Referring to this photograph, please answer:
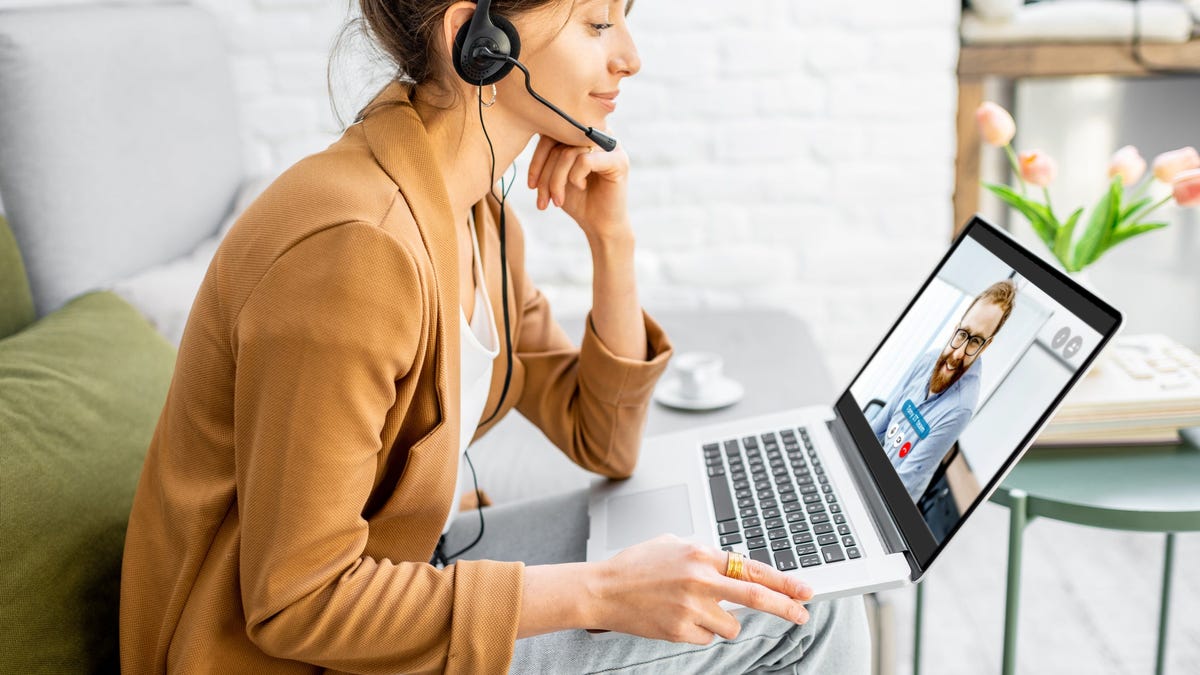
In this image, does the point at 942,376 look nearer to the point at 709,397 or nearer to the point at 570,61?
the point at 570,61

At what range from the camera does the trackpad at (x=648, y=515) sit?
98cm

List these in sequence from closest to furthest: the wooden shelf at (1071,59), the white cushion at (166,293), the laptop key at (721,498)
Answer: the laptop key at (721,498), the white cushion at (166,293), the wooden shelf at (1071,59)

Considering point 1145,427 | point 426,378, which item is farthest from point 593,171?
point 1145,427

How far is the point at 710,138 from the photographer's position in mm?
1998

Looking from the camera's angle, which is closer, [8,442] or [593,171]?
[8,442]

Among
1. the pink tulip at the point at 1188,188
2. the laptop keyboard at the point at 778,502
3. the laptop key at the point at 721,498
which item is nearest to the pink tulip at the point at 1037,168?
A: the pink tulip at the point at 1188,188

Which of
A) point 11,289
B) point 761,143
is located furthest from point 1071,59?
point 11,289

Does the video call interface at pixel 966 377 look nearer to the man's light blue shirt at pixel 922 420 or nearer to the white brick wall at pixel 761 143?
the man's light blue shirt at pixel 922 420

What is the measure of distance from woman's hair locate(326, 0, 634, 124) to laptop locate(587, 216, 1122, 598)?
0.46 meters

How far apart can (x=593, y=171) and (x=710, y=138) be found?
0.98 m

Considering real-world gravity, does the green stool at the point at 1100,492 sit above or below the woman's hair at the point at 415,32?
below

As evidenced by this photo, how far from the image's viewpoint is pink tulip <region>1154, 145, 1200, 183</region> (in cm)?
115

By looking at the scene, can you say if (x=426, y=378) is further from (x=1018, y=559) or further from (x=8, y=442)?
(x=1018, y=559)

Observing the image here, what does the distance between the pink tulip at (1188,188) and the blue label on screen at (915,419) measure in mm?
409
